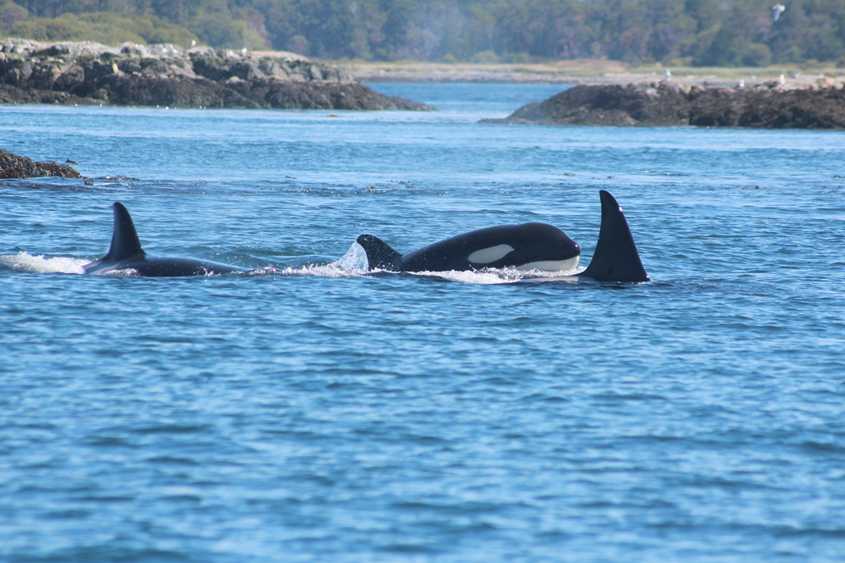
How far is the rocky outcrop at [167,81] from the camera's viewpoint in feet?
331

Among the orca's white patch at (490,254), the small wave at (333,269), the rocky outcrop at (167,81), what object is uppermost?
the orca's white patch at (490,254)

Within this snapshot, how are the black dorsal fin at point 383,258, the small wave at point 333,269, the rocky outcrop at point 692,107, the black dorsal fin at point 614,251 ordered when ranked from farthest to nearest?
the rocky outcrop at point 692,107
the small wave at point 333,269
the black dorsal fin at point 383,258
the black dorsal fin at point 614,251

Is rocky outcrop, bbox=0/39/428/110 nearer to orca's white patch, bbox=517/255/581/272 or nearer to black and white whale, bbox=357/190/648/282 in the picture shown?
black and white whale, bbox=357/190/648/282

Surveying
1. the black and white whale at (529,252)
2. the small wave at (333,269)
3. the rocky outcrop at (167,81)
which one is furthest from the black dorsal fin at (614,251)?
the rocky outcrop at (167,81)

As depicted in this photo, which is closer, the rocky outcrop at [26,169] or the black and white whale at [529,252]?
the black and white whale at [529,252]

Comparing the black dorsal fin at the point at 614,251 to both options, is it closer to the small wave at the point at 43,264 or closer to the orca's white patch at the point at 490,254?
the orca's white patch at the point at 490,254

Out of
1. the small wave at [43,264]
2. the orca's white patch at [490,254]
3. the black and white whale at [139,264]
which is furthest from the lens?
the small wave at [43,264]

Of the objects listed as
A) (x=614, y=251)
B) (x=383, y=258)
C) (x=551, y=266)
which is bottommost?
(x=383, y=258)

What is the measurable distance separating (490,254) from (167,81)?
88953 mm

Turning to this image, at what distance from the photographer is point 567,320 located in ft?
58.4

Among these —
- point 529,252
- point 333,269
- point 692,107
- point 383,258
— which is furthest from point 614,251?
point 692,107

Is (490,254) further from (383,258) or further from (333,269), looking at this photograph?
(333,269)

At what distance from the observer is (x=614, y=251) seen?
19.6 meters

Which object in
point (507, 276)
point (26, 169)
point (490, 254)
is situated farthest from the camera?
point (26, 169)
